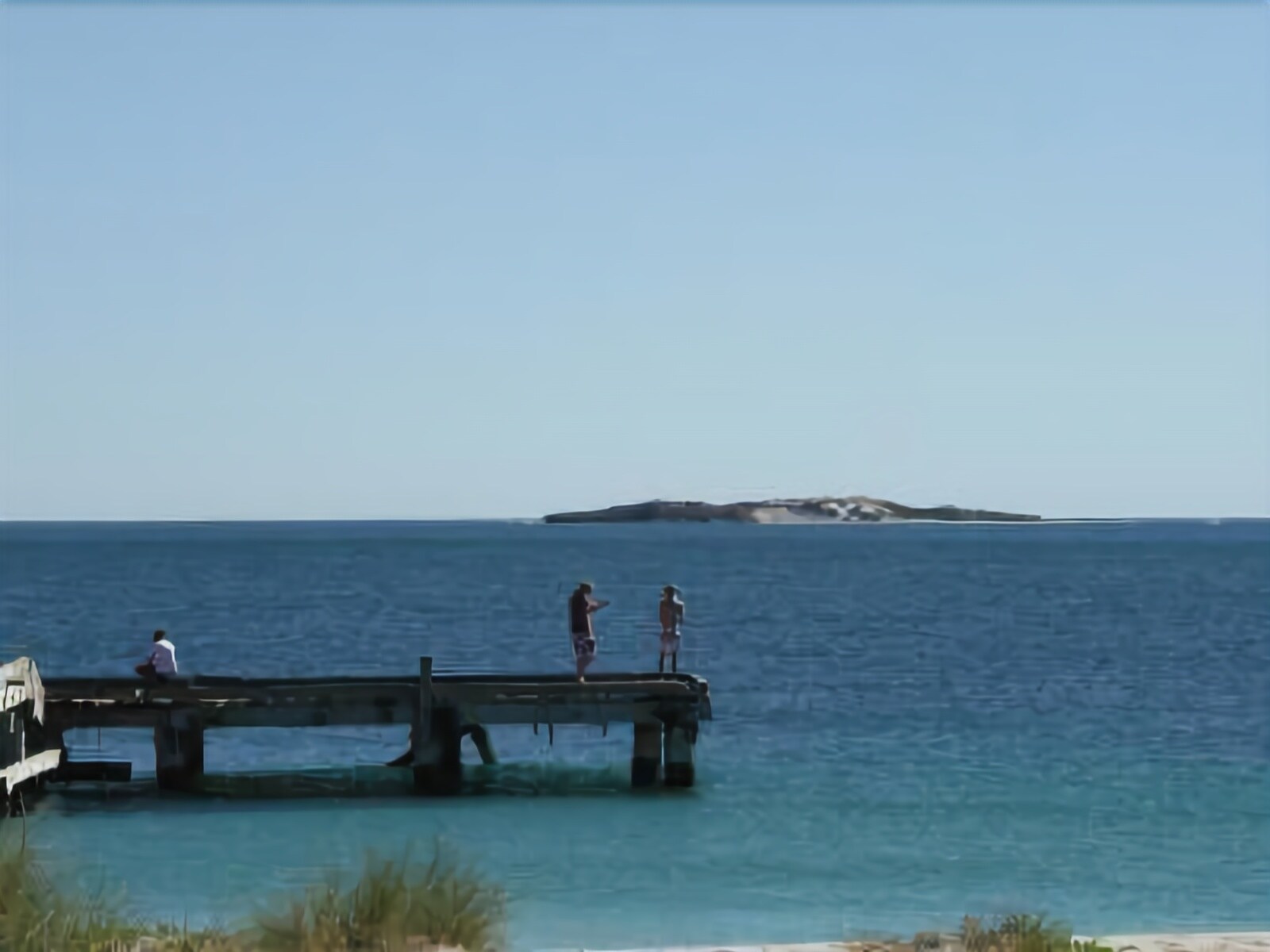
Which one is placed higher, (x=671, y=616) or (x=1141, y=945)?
(x=671, y=616)

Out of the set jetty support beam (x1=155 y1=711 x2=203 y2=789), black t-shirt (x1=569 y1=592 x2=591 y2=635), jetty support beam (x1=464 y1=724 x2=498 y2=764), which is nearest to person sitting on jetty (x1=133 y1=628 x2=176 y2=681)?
jetty support beam (x1=155 y1=711 x2=203 y2=789)

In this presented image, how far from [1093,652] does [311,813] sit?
41.1m

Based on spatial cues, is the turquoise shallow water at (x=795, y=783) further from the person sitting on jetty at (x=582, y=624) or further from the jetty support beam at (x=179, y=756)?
the person sitting on jetty at (x=582, y=624)

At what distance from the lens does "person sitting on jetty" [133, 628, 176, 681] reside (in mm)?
24750

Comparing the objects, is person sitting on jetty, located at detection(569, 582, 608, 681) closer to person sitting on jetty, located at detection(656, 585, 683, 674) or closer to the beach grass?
person sitting on jetty, located at detection(656, 585, 683, 674)

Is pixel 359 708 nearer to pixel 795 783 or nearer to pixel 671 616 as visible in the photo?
pixel 671 616

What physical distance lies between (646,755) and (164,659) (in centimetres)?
680

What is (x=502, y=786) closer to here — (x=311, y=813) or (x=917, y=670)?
(x=311, y=813)

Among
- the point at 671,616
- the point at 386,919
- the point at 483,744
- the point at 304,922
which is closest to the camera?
the point at 304,922

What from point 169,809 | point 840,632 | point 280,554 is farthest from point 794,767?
point 280,554

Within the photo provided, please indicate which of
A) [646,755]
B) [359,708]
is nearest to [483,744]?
[646,755]

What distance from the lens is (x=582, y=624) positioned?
81.6 feet

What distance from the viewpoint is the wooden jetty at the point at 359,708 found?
2436cm

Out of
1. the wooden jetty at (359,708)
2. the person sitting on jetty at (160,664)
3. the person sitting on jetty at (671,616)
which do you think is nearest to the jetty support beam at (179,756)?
the wooden jetty at (359,708)
